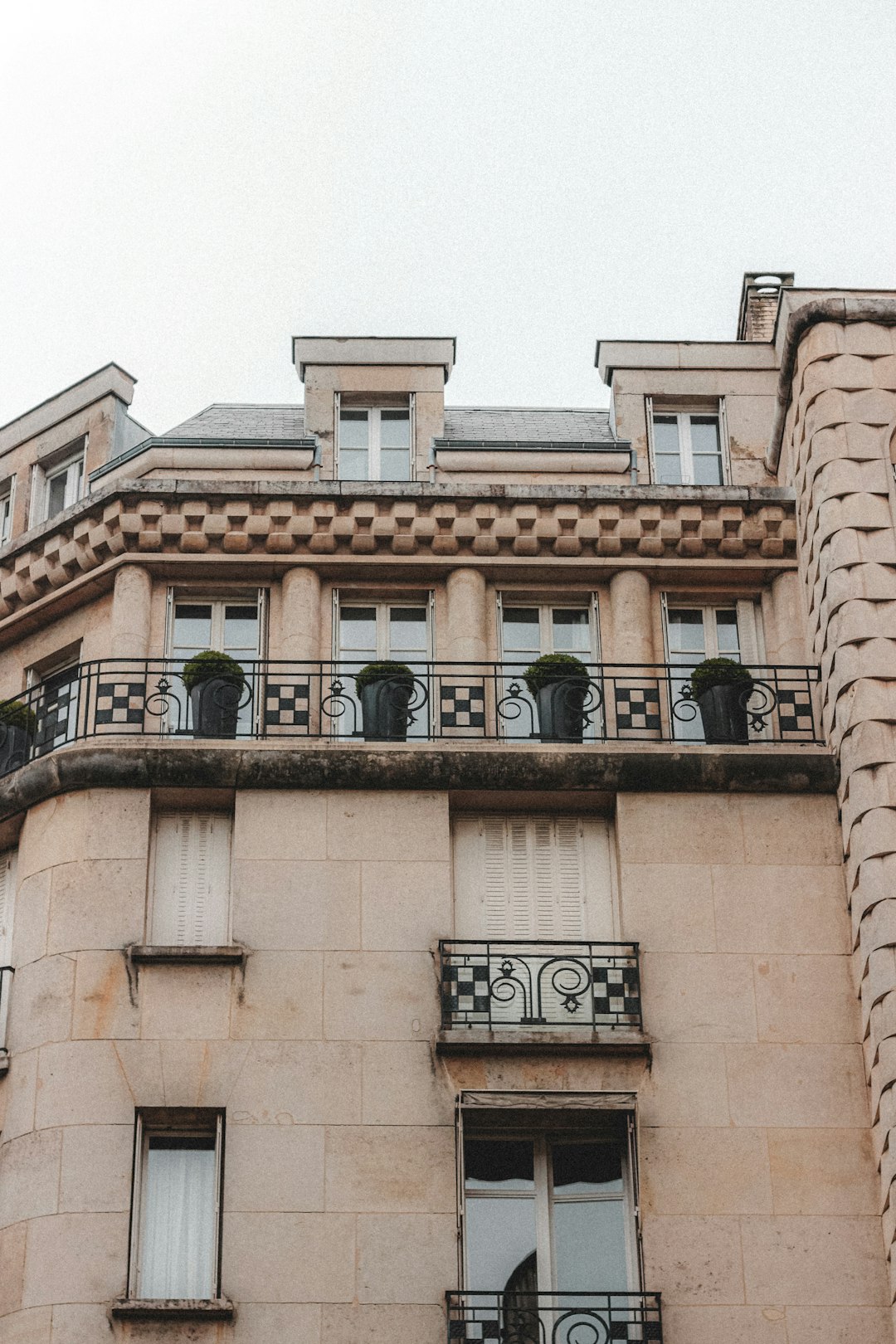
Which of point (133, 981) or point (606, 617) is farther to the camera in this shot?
point (606, 617)

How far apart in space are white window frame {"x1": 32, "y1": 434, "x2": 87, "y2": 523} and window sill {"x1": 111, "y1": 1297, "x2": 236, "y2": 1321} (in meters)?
9.61

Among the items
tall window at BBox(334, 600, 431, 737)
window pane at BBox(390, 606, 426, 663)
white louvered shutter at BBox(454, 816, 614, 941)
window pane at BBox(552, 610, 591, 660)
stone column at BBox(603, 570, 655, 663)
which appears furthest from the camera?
window pane at BBox(552, 610, 591, 660)

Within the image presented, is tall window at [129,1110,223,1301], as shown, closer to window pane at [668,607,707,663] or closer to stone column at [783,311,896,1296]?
stone column at [783,311,896,1296]

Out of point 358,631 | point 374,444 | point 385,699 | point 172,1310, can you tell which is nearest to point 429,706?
point 385,699

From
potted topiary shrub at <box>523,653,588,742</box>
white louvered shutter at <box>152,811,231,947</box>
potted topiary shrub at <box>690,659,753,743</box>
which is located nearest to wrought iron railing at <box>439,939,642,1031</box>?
white louvered shutter at <box>152,811,231,947</box>

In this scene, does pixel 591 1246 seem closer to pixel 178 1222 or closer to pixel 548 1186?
pixel 548 1186

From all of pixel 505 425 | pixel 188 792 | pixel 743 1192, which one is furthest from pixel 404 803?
pixel 505 425

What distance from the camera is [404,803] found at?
20.0 metres

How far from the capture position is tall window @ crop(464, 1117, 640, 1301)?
18094mm

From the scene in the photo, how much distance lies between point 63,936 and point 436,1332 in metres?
4.58

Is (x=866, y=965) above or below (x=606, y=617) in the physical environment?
below

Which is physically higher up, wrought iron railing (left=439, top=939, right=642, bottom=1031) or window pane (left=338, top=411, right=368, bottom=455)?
window pane (left=338, top=411, right=368, bottom=455)

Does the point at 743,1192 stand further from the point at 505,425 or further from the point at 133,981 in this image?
the point at 505,425

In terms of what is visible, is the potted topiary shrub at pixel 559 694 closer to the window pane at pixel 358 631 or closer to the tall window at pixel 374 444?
the window pane at pixel 358 631
